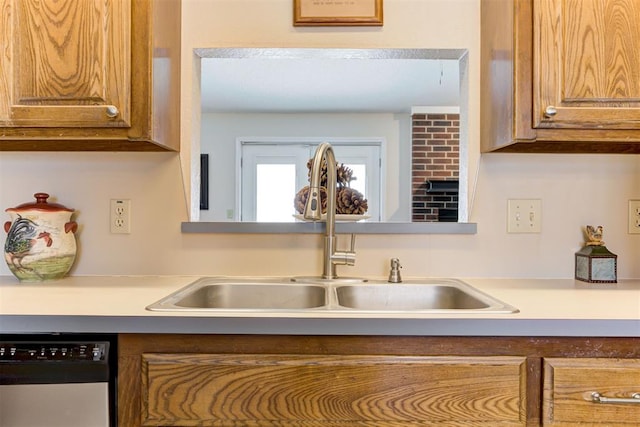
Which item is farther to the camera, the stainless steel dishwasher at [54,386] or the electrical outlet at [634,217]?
the electrical outlet at [634,217]

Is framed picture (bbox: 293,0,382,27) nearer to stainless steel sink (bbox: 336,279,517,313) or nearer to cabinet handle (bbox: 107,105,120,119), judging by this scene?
cabinet handle (bbox: 107,105,120,119)

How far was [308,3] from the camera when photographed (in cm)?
149

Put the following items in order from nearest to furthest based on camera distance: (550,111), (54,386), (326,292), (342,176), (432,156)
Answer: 1. (54,386)
2. (550,111)
3. (326,292)
4. (342,176)
5. (432,156)

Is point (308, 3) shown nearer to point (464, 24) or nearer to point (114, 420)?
point (464, 24)

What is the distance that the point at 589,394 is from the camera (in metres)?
0.93

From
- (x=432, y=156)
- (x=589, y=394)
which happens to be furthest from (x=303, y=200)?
(x=432, y=156)

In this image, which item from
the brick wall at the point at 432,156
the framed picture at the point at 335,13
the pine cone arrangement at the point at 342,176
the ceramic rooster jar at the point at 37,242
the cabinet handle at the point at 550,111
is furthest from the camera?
the brick wall at the point at 432,156

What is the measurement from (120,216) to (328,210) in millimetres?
720

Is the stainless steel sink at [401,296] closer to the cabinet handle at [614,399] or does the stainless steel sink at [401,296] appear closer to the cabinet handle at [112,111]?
the cabinet handle at [614,399]

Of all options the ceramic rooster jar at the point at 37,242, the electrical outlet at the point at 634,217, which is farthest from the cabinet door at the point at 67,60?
the electrical outlet at the point at 634,217

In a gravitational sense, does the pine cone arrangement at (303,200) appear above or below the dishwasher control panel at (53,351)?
above

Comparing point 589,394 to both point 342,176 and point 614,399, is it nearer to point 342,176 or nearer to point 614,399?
point 614,399

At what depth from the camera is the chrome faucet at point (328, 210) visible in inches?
53.6

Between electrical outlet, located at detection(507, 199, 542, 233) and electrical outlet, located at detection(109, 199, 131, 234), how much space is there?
1.30 meters
